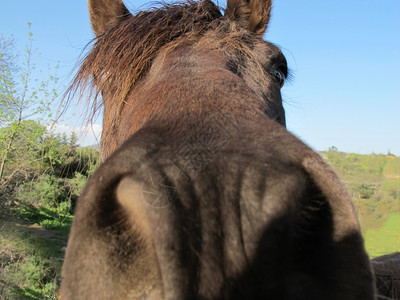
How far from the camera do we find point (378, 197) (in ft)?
44.0

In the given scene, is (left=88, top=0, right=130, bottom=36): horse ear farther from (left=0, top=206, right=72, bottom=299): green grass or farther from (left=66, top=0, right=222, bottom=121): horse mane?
(left=0, top=206, right=72, bottom=299): green grass

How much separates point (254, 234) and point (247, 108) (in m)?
0.75

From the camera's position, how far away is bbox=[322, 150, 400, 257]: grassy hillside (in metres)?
11.9

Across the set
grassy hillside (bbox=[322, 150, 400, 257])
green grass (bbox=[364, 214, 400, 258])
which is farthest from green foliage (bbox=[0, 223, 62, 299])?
green grass (bbox=[364, 214, 400, 258])

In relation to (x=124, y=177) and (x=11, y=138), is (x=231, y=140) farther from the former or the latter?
(x=11, y=138)

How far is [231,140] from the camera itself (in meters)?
1.32

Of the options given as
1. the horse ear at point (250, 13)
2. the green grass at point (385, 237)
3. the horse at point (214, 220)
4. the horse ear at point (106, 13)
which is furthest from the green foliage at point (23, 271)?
the horse at point (214, 220)

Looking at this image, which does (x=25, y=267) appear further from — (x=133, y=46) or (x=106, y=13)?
(x=133, y=46)

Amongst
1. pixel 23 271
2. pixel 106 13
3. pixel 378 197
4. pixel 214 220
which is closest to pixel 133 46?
pixel 106 13

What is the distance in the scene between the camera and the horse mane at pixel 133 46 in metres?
2.78

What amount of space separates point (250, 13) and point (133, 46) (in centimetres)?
Result: 159

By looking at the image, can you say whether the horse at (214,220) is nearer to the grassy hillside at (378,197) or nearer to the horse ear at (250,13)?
the horse ear at (250,13)

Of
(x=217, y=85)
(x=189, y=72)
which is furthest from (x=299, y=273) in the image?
(x=189, y=72)

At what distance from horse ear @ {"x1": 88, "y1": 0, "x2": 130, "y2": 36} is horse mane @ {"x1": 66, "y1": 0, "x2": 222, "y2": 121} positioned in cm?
58
